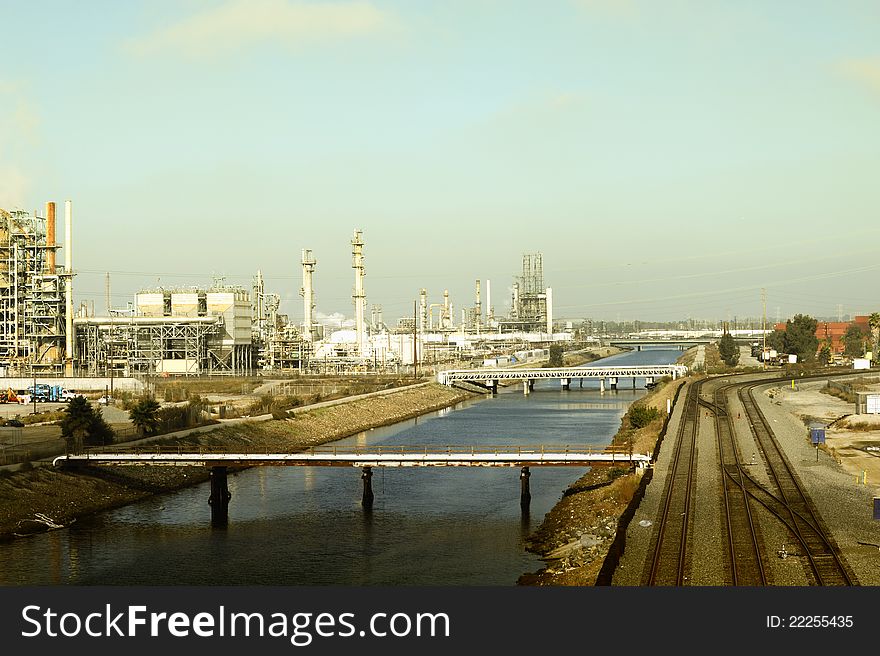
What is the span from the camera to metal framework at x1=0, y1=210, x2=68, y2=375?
83.8 metres

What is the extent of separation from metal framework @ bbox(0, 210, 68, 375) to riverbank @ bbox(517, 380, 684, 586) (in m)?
58.3

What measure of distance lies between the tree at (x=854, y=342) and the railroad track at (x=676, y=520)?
93.6 metres

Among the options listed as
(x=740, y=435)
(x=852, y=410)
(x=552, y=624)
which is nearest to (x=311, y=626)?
(x=552, y=624)

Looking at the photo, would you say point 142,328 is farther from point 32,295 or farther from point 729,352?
point 729,352

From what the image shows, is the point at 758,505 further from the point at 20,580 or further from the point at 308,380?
the point at 308,380

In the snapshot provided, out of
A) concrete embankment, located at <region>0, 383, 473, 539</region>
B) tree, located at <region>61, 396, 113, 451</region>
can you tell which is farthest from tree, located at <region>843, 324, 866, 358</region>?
tree, located at <region>61, 396, 113, 451</region>

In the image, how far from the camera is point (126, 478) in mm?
39125

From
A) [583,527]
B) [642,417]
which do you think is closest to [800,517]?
[583,527]

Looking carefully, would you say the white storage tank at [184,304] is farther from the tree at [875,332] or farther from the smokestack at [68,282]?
the tree at [875,332]

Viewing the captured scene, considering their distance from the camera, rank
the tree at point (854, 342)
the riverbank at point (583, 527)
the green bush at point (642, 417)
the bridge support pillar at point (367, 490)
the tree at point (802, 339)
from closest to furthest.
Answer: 1. the riverbank at point (583, 527)
2. the bridge support pillar at point (367, 490)
3. the green bush at point (642, 417)
4. the tree at point (802, 339)
5. the tree at point (854, 342)

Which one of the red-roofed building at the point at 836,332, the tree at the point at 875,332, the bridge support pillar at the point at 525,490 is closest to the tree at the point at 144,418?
the bridge support pillar at the point at 525,490

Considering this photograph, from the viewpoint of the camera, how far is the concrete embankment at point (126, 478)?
33.5m

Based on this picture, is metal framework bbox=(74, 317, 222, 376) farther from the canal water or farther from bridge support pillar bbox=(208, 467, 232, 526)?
bridge support pillar bbox=(208, 467, 232, 526)

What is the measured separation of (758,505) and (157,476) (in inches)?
943
